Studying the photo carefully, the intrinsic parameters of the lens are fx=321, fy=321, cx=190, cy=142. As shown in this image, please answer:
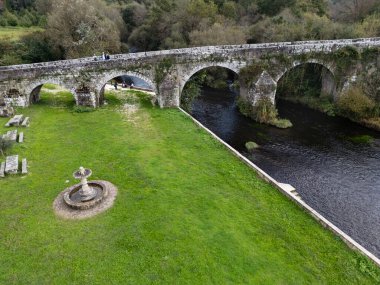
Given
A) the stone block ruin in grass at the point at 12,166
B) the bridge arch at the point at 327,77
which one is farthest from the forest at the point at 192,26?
the stone block ruin in grass at the point at 12,166

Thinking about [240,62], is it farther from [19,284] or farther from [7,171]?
[19,284]

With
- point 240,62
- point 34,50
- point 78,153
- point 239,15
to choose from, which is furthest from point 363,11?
point 34,50

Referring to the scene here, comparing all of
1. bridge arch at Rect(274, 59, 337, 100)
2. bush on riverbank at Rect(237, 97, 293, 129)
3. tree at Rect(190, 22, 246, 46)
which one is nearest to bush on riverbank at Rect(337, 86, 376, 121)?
bridge arch at Rect(274, 59, 337, 100)

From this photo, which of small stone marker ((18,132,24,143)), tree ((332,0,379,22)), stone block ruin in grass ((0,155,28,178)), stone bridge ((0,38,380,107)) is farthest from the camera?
tree ((332,0,379,22))

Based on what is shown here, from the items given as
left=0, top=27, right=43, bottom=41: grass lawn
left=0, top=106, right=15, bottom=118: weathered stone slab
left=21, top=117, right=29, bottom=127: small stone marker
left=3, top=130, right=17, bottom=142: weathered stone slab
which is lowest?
left=3, top=130, right=17, bottom=142: weathered stone slab

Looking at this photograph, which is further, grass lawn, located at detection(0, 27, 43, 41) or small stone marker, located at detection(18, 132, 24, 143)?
grass lawn, located at detection(0, 27, 43, 41)

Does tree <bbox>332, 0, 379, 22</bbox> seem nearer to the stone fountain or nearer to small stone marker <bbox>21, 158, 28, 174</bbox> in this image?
the stone fountain
